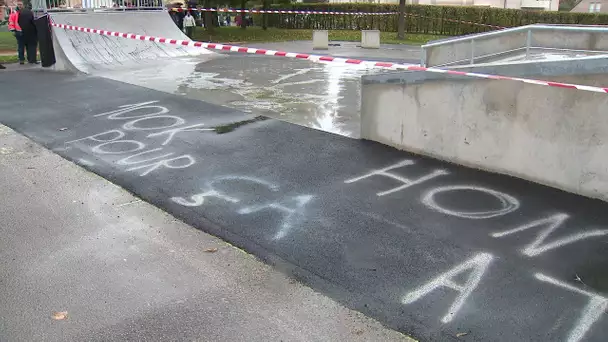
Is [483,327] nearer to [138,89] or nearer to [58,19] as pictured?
[138,89]

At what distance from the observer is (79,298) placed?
146 inches

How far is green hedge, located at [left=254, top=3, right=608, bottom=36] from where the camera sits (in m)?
31.3

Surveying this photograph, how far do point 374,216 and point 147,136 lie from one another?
422 cm

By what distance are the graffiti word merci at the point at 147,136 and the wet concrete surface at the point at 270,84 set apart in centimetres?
135

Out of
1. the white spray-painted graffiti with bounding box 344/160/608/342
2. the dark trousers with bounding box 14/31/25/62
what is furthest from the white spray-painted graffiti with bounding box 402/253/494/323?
the dark trousers with bounding box 14/31/25/62

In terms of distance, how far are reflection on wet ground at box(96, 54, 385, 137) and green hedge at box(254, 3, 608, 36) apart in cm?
1821

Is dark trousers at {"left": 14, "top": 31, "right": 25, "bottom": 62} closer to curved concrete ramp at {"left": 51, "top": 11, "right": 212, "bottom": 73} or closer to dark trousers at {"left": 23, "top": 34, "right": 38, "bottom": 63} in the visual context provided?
dark trousers at {"left": 23, "top": 34, "right": 38, "bottom": 63}

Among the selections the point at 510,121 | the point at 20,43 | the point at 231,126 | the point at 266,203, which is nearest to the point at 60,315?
the point at 266,203

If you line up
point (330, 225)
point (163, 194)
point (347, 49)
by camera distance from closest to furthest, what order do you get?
1. point (330, 225)
2. point (163, 194)
3. point (347, 49)

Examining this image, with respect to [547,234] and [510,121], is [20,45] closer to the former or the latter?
[510,121]

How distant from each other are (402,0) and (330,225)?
2525 centimetres

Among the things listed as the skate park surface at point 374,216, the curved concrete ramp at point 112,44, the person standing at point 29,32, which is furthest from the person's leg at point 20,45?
the skate park surface at point 374,216

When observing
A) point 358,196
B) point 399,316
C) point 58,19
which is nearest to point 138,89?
point 58,19

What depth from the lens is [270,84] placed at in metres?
12.3
